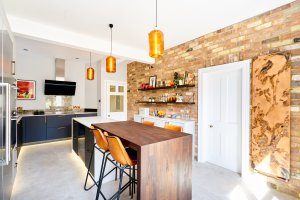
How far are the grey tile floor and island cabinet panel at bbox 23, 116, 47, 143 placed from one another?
114cm

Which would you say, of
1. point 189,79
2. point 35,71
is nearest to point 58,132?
point 35,71

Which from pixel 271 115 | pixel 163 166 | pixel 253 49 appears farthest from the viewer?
pixel 253 49

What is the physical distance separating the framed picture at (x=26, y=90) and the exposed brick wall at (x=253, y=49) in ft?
14.1

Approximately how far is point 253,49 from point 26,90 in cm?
628

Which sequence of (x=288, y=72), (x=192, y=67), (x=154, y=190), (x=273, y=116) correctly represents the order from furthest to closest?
(x=192, y=67) → (x=273, y=116) → (x=288, y=72) → (x=154, y=190)

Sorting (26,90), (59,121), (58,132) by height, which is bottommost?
(58,132)

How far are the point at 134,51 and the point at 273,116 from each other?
3.46m

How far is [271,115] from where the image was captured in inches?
92.9

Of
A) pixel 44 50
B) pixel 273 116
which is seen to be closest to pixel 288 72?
pixel 273 116

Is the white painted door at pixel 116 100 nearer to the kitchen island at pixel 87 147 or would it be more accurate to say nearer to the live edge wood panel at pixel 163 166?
the kitchen island at pixel 87 147

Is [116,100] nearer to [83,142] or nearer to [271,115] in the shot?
[83,142]

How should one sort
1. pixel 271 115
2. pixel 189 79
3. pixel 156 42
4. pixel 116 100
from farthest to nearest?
pixel 116 100
pixel 189 79
pixel 271 115
pixel 156 42

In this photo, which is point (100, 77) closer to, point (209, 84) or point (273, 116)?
point (209, 84)

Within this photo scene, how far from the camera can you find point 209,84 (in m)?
3.42
